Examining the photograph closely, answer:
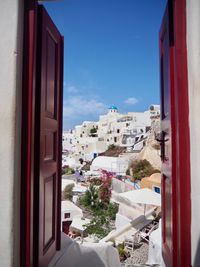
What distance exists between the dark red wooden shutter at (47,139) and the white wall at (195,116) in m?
0.98

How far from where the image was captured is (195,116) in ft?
4.71

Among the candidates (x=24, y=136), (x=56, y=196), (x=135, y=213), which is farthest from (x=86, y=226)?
(x=24, y=136)

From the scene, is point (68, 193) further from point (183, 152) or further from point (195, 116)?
point (195, 116)

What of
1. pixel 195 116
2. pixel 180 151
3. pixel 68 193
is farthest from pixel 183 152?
pixel 68 193

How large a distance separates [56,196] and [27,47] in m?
1.29

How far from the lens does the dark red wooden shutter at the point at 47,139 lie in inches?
67.6

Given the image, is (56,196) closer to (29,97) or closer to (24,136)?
(24,136)

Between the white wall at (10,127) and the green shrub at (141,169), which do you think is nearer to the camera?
the white wall at (10,127)

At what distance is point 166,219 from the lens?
2137 mm

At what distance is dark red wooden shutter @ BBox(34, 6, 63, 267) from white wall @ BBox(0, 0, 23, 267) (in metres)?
0.19

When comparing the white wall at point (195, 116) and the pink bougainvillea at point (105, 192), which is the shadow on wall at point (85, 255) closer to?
the white wall at point (195, 116)

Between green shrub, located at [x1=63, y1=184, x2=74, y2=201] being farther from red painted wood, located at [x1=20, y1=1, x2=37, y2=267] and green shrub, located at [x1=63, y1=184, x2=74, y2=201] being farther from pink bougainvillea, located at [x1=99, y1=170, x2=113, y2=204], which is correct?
red painted wood, located at [x1=20, y1=1, x2=37, y2=267]

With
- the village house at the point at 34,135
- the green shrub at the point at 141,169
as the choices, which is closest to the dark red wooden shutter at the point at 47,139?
the village house at the point at 34,135

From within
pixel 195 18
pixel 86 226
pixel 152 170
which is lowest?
pixel 86 226
